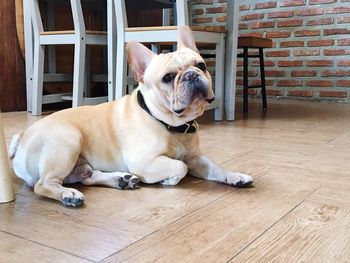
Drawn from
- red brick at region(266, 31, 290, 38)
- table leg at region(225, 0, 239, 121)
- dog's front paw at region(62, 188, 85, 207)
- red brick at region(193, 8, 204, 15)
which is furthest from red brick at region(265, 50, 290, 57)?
dog's front paw at region(62, 188, 85, 207)

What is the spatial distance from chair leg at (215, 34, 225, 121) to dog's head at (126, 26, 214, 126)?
124 cm

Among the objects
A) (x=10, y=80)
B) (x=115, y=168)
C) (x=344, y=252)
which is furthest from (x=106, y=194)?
(x=10, y=80)

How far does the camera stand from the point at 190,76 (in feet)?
3.55

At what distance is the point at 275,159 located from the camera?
4.89 feet

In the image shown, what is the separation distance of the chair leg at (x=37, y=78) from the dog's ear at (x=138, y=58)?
5.56ft

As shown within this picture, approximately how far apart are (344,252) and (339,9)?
3.36 meters

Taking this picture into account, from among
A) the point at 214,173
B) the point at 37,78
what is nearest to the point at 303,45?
the point at 37,78

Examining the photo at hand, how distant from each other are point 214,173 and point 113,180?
0.29 metres

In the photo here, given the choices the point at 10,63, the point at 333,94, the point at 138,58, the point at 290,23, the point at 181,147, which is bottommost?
the point at 181,147

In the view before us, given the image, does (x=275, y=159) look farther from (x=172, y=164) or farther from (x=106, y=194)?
(x=106, y=194)

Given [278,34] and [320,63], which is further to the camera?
[278,34]

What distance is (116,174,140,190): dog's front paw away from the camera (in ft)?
3.63

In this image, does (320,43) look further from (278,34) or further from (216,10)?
(216,10)

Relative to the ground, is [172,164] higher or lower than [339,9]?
lower
